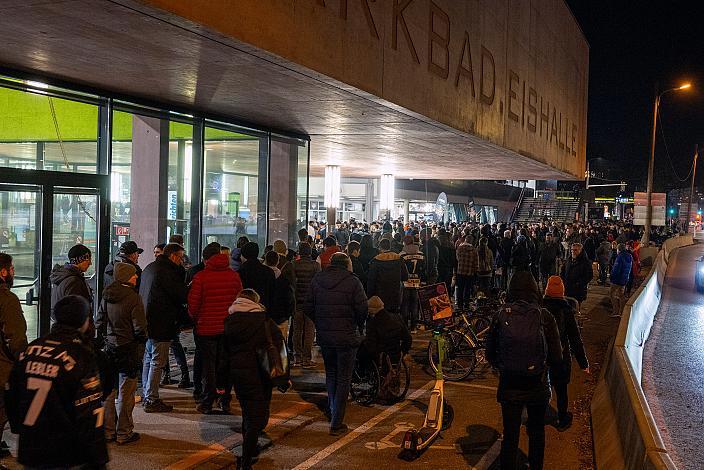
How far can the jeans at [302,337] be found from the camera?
10.8 m

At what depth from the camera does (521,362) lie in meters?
5.96

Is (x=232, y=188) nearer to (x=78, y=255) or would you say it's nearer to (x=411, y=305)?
(x=411, y=305)

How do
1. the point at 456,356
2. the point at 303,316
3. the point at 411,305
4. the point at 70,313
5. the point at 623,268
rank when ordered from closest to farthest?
the point at 70,313 → the point at 456,356 → the point at 303,316 → the point at 411,305 → the point at 623,268

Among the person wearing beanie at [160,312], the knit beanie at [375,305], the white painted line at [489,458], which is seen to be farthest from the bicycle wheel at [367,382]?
the person wearing beanie at [160,312]

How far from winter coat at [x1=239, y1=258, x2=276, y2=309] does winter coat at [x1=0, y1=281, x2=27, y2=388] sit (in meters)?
3.46

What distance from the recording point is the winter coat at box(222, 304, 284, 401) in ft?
19.8

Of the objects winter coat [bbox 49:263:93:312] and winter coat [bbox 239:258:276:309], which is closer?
winter coat [bbox 49:263:93:312]

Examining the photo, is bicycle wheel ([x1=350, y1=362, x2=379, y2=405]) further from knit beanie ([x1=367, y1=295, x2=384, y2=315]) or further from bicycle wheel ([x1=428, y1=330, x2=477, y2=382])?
bicycle wheel ([x1=428, y1=330, x2=477, y2=382])

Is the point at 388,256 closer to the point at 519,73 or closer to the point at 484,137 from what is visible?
the point at 484,137

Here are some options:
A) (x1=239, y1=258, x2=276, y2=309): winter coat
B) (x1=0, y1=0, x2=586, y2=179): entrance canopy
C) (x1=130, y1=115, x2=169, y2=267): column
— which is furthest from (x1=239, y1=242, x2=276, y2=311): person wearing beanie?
(x1=130, y1=115, x2=169, y2=267): column

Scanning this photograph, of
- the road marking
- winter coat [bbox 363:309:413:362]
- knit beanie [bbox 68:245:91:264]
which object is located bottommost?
the road marking

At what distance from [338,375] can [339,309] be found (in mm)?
731

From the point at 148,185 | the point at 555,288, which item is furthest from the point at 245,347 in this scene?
the point at 148,185

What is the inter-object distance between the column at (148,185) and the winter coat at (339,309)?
6303 millimetres
